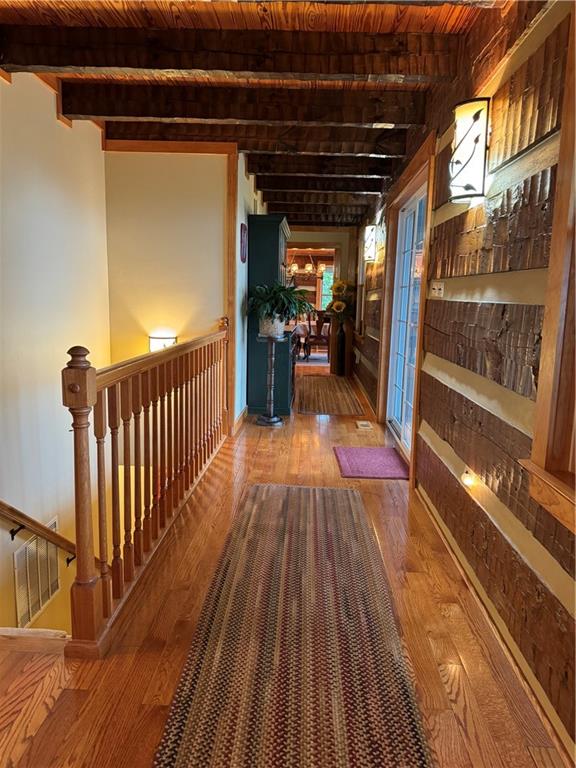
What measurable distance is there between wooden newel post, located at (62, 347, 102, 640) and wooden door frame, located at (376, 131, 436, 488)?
2126 millimetres

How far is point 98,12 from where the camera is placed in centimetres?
239

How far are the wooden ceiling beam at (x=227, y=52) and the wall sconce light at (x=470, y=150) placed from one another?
0.59m

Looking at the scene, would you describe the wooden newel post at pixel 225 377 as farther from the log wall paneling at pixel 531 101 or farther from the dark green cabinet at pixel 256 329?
the log wall paneling at pixel 531 101

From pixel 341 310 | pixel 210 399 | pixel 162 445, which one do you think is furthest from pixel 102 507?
pixel 341 310

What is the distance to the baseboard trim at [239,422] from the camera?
4410mm

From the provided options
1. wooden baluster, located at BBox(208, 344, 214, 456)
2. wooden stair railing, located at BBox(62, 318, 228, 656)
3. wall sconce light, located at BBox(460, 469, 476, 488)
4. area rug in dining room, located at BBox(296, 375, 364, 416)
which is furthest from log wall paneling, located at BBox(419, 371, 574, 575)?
area rug in dining room, located at BBox(296, 375, 364, 416)

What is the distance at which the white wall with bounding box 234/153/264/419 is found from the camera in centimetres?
435

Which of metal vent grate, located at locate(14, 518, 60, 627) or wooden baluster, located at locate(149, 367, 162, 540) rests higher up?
wooden baluster, located at locate(149, 367, 162, 540)

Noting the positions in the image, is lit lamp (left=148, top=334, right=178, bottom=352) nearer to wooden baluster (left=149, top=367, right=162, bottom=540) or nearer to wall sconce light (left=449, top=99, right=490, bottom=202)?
wooden baluster (left=149, top=367, right=162, bottom=540)

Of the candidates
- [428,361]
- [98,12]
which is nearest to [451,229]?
[428,361]

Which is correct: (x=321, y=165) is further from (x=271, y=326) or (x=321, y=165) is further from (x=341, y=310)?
(x=341, y=310)

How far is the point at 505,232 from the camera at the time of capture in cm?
186

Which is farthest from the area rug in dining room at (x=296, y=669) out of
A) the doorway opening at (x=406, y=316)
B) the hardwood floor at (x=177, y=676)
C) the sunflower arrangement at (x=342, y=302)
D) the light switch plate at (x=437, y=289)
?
the sunflower arrangement at (x=342, y=302)

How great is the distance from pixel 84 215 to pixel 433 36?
8.47 ft
